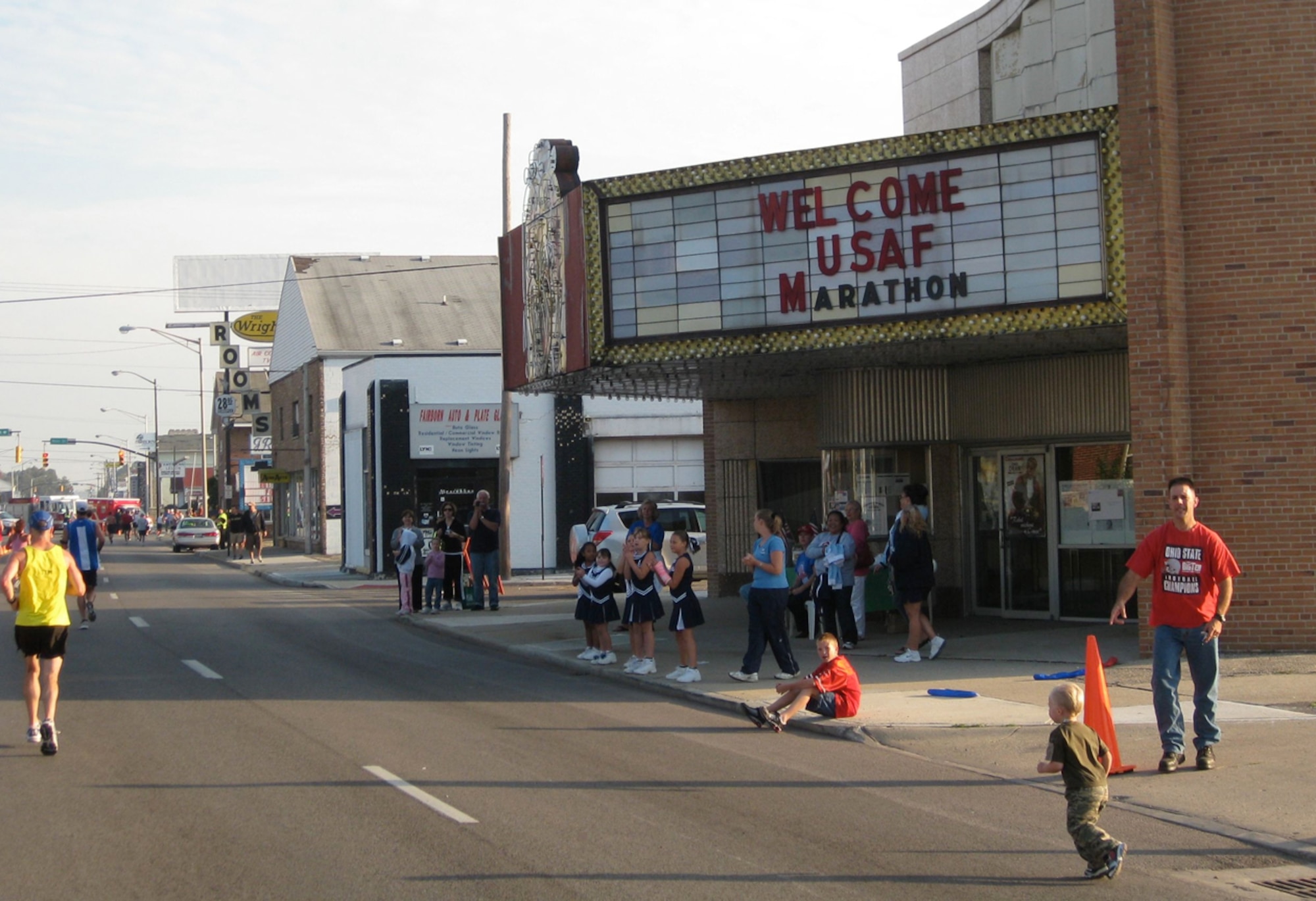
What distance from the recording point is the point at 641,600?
14086mm

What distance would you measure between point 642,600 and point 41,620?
235 inches

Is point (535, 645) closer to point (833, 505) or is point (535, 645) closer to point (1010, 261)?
point (833, 505)

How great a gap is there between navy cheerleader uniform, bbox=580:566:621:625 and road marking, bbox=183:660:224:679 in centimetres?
396

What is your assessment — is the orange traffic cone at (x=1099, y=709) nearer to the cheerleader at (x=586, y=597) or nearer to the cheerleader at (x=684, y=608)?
the cheerleader at (x=684, y=608)

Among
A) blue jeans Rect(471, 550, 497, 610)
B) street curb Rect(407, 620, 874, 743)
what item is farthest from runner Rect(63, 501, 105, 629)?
blue jeans Rect(471, 550, 497, 610)

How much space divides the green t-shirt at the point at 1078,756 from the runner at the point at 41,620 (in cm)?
700

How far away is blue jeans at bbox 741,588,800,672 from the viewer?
12.9 m

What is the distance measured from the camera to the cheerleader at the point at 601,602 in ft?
49.1

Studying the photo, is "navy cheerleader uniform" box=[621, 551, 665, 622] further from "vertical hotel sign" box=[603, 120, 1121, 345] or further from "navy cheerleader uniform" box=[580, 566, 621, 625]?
"vertical hotel sign" box=[603, 120, 1121, 345]

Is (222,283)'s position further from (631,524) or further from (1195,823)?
(1195,823)

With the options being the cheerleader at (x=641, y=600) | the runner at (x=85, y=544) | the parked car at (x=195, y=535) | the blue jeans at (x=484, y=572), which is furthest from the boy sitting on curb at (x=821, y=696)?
the parked car at (x=195, y=535)

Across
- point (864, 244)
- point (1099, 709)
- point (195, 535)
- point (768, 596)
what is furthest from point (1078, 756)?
point (195, 535)

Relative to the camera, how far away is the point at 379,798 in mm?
8383

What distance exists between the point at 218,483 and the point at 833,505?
62.4m
